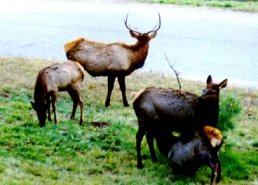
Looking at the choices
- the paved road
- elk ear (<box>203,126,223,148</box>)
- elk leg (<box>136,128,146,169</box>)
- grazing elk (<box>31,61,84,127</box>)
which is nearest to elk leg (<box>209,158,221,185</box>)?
elk ear (<box>203,126,223,148</box>)

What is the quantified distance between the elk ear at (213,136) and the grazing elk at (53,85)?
94.2 inches

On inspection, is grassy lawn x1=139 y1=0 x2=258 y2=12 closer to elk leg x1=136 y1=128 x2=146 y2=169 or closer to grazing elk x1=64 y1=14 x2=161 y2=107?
grazing elk x1=64 y1=14 x2=161 y2=107

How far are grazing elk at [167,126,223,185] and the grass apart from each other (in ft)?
0.49

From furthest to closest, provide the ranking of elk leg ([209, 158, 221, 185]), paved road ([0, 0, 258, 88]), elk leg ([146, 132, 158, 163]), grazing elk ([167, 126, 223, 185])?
paved road ([0, 0, 258, 88])
elk leg ([146, 132, 158, 163])
grazing elk ([167, 126, 223, 185])
elk leg ([209, 158, 221, 185])

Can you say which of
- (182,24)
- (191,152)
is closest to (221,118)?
(191,152)

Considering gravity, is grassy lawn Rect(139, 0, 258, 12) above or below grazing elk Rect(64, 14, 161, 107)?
below

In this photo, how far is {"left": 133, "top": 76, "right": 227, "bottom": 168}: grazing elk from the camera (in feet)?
26.0

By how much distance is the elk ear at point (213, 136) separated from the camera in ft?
24.8

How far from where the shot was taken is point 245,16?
1883cm

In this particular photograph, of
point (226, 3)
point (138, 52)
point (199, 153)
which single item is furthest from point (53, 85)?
point (226, 3)

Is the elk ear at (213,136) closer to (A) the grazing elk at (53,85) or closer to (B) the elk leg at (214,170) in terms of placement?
(B) the elk leg at (214,170)

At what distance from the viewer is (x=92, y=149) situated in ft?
27.7

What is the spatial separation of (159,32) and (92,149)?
941cm

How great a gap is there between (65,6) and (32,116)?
Result: 1162 cm
